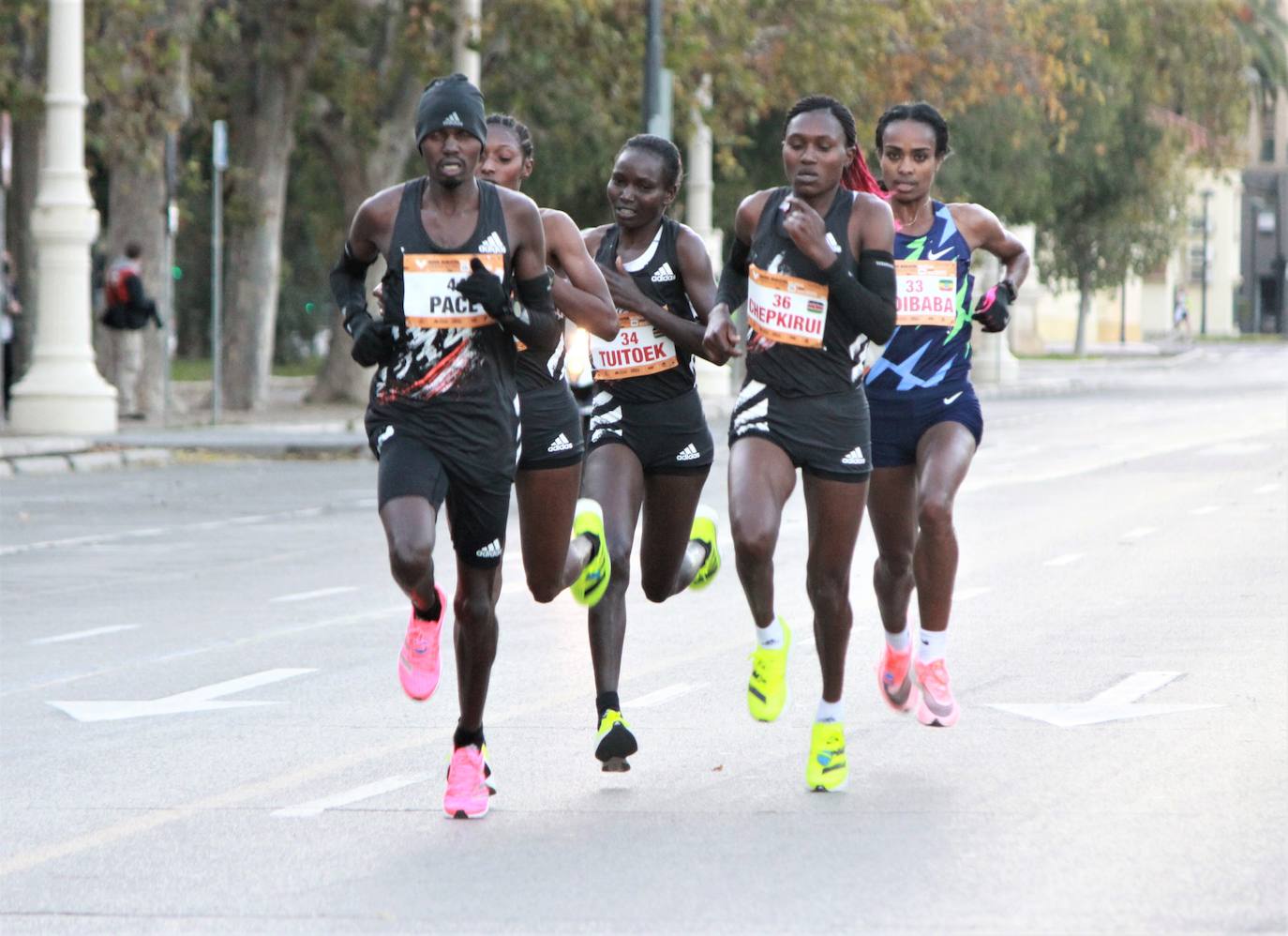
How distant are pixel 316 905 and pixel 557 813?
1225 millimetres

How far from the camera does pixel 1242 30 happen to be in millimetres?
61438

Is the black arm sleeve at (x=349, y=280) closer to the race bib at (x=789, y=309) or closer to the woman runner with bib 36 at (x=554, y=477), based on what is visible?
the woman runner with bib 36 at (x=554, y=477)

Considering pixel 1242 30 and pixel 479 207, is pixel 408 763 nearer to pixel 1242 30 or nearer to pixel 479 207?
pixel 479 207

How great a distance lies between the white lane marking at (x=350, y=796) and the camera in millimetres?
7184

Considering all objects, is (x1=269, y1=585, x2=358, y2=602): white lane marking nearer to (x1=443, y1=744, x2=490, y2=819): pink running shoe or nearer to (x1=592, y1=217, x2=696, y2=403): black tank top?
(x1=592, y1=217, x2=696, y2=403): black tank top

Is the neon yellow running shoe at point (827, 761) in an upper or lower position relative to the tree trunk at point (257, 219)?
lower

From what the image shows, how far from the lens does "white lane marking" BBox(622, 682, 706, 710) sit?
30.1 feet

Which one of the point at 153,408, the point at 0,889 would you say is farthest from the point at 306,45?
the point at 0,889

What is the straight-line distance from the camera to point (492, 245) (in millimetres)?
6961

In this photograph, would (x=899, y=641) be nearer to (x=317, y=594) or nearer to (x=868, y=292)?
(x=868, y=292)

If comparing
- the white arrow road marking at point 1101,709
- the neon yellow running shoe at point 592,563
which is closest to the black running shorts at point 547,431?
the neon yellow running shoe at point 592,563

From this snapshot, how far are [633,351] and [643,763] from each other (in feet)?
4.03

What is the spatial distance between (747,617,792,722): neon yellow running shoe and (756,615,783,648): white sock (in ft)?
0.04

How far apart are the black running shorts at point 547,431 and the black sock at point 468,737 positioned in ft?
2.87
